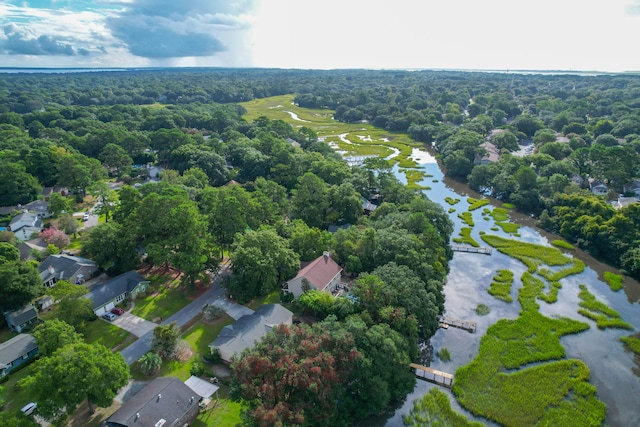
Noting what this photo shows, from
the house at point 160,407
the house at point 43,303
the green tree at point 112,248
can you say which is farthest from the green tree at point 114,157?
the house at point 160,407

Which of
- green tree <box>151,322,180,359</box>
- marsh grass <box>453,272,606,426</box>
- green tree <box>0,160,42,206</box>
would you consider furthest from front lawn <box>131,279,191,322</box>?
green tree <box>0,160,42,206</box>

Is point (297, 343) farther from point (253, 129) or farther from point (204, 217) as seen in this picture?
point (253, 129)

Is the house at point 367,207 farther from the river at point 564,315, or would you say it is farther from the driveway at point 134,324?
the driveway at point 134,324

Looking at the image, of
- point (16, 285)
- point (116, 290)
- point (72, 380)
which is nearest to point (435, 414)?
point (72, 380)

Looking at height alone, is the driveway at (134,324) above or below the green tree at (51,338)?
below

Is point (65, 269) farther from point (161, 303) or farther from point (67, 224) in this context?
point (67, 224)

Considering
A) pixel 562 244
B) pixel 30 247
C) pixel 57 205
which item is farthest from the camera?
pixel 57 205
